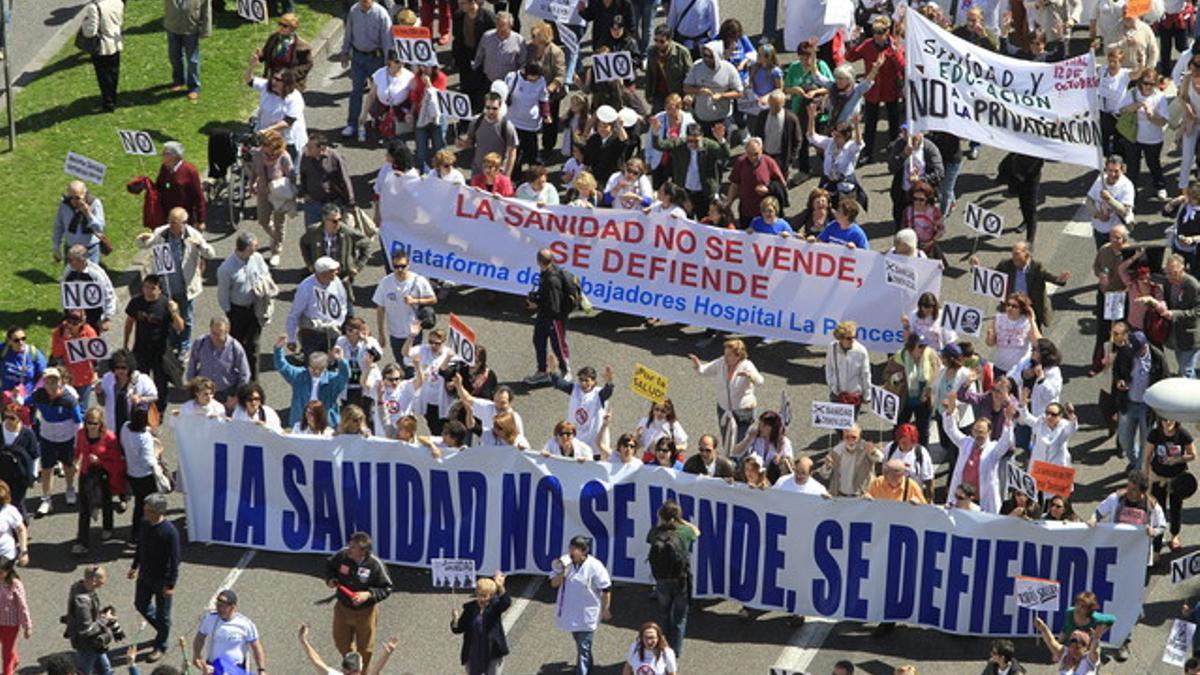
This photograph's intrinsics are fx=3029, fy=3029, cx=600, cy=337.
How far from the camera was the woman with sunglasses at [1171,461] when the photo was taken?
2911 centimetres

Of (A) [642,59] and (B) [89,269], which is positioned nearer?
(B) [89,269]

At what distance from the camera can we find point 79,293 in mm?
31797

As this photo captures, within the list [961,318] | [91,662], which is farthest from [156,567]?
[961,318]

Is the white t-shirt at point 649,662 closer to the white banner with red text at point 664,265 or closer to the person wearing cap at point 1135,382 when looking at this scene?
the person wearing cap at point 1135,382

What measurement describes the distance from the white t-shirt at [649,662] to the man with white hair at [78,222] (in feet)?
31.4

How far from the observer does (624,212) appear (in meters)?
33.2

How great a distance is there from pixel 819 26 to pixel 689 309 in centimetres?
554

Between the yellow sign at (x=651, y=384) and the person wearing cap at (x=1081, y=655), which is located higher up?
the yellow sign at (x=651, y=384)

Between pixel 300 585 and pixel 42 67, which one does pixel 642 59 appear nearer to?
pixel 42 67

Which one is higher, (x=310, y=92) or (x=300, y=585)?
(x=310, y=92)

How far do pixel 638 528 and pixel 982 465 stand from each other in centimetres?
332

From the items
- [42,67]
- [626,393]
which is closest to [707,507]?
[626,393]

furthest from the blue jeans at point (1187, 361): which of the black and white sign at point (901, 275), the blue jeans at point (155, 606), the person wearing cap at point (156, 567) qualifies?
the blue jeans at point (155, 606)

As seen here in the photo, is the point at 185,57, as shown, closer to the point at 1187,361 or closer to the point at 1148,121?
the point at 1148,121
